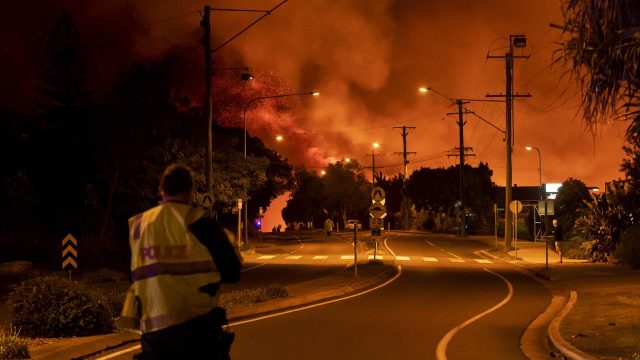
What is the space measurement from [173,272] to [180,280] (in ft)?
0.19

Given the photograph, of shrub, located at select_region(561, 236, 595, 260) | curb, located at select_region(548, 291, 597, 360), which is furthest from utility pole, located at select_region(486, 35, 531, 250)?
curb, located at select_region(548, 291, 597, 360)

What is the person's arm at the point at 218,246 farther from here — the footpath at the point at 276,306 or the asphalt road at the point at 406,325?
the footpath at the point at 276,306

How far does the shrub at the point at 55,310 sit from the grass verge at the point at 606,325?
23.2 ft

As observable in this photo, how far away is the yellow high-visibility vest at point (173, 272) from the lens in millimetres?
4320

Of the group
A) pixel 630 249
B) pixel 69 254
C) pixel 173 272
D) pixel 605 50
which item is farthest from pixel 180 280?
pixel 630 249

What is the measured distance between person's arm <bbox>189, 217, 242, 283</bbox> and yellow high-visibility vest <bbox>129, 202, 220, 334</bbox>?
0.09ft

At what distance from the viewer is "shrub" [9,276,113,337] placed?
37.2 feet

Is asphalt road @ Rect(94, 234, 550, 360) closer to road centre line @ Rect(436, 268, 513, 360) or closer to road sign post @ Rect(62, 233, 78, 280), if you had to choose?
road centre line @ Rect(436, 268, 513, 360)

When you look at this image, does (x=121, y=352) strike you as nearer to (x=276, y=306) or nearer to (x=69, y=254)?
(x=276, y=306)

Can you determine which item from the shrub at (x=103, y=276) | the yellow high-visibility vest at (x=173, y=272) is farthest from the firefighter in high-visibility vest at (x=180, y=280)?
the shrub at (x=103, y=276)

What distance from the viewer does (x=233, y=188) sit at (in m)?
39.2

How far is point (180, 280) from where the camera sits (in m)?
4.32

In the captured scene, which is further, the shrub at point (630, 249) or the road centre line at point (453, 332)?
the shrub at point (630, 249)

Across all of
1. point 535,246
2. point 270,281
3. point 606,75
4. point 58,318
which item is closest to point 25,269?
point 270,281
